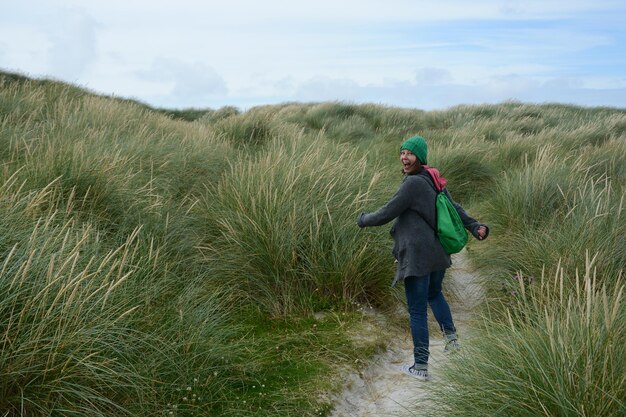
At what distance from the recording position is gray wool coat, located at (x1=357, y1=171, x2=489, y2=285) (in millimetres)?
4469

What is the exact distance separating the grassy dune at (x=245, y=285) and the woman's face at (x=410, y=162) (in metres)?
1.07

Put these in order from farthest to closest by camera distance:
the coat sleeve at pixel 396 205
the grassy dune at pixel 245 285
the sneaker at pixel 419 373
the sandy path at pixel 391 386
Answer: the sneaker at pixel 419 373, the coat sleeve at pixel 396 205, the sandy path at pixel 391 386, the grassy dune at pixel 245 285

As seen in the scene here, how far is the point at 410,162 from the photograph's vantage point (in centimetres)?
453

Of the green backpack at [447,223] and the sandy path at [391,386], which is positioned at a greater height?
the green backpack at [447,223]

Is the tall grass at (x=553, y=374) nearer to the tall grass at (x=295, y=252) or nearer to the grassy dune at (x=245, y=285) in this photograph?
the grassy dune at (x=245, y=285)

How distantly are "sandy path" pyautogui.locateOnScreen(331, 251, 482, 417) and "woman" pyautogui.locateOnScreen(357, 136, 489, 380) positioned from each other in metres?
0.16

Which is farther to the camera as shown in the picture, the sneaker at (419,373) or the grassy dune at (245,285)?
the sneaker at (419,373)

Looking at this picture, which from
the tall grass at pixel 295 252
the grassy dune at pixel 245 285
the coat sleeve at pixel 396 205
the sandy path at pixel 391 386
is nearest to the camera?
the grassy dune at pixel 245 285

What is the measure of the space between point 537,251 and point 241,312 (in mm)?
2770

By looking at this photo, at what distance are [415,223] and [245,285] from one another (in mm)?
1769

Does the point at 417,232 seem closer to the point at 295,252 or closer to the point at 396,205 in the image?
the point at 396,205

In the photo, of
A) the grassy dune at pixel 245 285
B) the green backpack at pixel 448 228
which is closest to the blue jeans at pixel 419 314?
the green backpack at pixel 448 228

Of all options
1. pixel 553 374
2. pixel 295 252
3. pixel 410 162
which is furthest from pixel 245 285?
pixel 553 374

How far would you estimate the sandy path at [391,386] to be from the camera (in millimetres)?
4123
